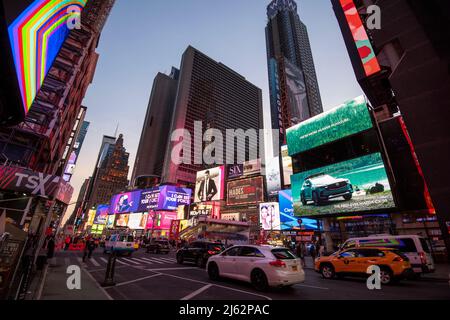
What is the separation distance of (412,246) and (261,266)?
10.8m

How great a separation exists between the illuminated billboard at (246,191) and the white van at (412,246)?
1647 inches

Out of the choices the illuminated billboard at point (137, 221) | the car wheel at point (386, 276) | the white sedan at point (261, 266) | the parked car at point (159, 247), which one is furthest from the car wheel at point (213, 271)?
the illuminated billboard at point (137, 221)

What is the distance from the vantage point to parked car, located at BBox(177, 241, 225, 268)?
1466 cm

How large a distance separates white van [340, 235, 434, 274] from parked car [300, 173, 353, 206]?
13.1 meters

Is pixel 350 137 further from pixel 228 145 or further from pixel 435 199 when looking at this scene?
pixel 228 145

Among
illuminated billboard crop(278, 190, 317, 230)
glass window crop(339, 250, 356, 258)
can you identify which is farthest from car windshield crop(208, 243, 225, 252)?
illuminated billboard crop(278, 190, 317, 230)

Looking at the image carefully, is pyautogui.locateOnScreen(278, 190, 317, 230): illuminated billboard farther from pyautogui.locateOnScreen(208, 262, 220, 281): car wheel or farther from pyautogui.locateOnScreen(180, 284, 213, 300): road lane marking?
pyautogui.locateOnScreen(180, 284, 213, 300): road lane marking

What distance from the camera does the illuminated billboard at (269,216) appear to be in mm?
46469

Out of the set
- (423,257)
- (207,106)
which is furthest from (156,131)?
(423,257)

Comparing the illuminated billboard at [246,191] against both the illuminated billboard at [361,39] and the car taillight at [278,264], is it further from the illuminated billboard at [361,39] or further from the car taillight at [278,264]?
the car taillight at [278,264]

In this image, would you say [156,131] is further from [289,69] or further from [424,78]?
[424,78]
